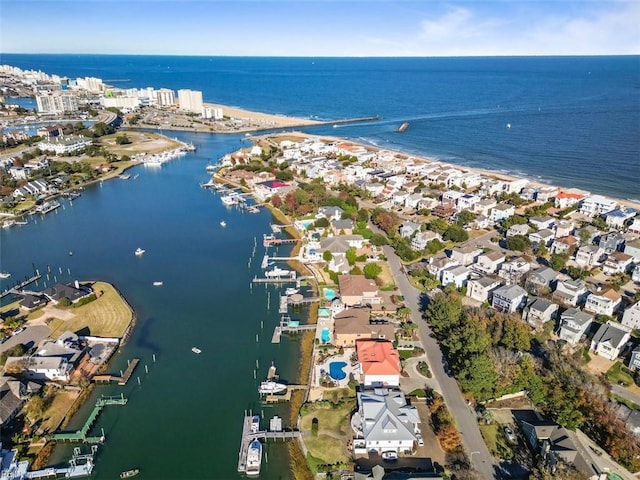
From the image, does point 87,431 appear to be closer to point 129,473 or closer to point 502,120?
point 129,473

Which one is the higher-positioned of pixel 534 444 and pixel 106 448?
pixel 534 444

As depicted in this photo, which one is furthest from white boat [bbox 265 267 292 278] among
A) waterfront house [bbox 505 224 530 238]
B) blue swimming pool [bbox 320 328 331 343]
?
waterfront house [bbox 505 224 530 238]

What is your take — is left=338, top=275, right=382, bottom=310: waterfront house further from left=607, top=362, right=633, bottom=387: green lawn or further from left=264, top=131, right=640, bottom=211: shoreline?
left=264, top=131, right=640, bottom=211: shoreline

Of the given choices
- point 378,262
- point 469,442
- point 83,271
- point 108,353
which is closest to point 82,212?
point 83,271

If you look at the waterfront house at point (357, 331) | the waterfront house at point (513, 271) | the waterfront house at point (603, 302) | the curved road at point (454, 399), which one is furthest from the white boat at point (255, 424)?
the waterfront house at point (603, 302)

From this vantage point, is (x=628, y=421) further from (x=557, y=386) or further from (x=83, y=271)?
(x=83, y=271)
